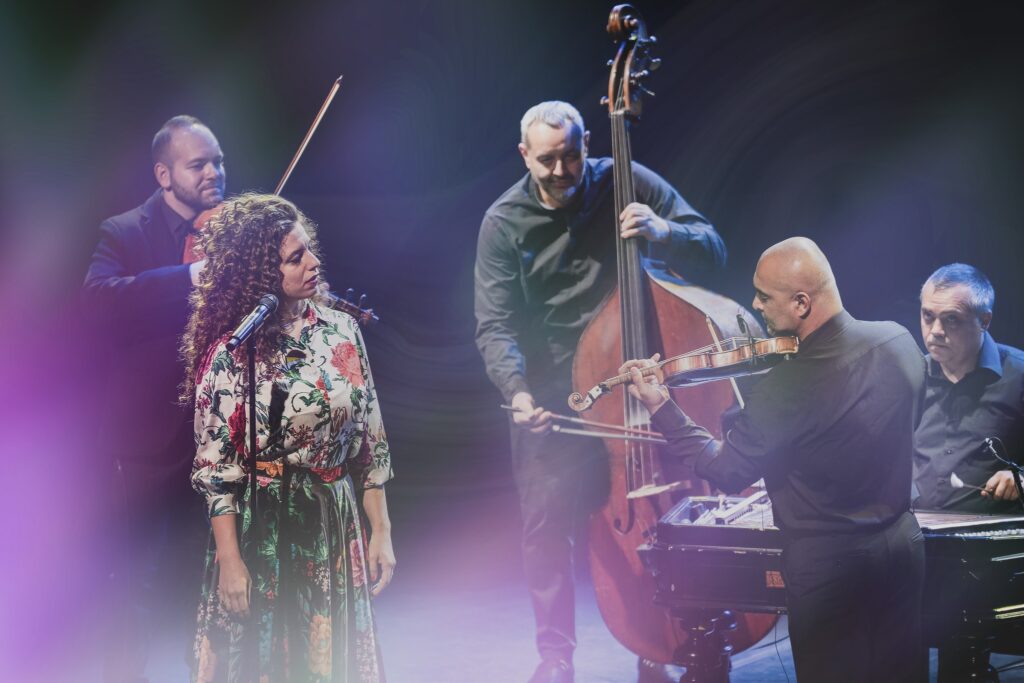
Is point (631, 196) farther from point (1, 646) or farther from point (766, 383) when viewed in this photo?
point (1, 646)

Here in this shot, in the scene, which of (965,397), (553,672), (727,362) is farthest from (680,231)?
(553,672)

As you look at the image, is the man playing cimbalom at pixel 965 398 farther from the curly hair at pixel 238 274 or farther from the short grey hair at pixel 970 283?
the curly hair at pixel 238 274

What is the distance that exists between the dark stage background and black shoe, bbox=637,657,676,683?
1388mm

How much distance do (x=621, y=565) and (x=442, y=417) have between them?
2.04 meters

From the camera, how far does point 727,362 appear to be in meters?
2.35

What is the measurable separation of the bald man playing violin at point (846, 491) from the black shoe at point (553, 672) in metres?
1.14

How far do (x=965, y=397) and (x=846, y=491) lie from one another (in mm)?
1138

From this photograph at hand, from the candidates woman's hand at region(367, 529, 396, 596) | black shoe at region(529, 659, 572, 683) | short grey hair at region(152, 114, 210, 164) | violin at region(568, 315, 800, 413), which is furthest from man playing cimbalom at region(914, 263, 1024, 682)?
short grey hair at region(152, 114, 210, 164)

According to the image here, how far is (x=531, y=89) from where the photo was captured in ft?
14.4

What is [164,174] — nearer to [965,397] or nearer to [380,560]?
[380,560]

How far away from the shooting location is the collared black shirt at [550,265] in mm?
3256

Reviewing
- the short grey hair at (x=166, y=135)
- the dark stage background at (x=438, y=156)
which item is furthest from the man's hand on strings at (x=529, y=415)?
the dark stage background at (x=438, y=156)

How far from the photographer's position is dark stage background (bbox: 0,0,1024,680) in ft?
12.0

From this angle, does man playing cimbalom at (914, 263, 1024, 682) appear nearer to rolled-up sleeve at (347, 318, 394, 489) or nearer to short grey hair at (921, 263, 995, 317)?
short grey hair at (921, 263, 995, 317)
